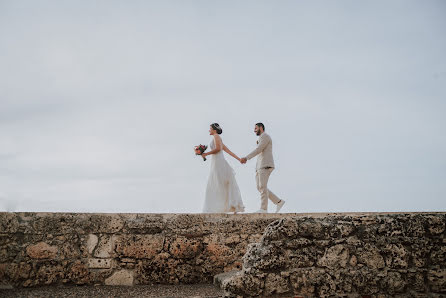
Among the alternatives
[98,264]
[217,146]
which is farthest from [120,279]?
[217,146]

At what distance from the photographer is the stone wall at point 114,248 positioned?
494cm

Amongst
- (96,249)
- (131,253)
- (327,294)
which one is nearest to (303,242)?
(327,294)

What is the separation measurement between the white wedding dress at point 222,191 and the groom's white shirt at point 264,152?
63 centimetres

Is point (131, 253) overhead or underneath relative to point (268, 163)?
underneath

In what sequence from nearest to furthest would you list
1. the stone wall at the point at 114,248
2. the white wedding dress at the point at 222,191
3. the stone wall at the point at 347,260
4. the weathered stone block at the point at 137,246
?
the stone wall at the point at 347,260, the stone wall at the point at 114,248, the weathered stone block at the point at 137,246, the white wedding dress at the point at 222,191

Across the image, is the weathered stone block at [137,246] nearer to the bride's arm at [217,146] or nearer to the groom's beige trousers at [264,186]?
the groom's beige trousers at [264,186]

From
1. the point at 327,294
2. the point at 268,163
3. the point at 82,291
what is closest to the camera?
the point at 327,294

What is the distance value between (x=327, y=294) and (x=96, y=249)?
2836 millimetres

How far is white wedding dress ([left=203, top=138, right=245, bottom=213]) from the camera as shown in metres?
8.43

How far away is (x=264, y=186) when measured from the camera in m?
8.31

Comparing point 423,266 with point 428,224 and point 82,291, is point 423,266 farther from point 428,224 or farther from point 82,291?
point 82,291

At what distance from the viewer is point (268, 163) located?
328 inches

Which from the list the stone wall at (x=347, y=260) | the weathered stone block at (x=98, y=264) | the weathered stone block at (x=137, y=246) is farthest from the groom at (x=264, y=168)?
the stone wall at (x=347, y=260)

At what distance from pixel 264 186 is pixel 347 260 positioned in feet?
15.5
